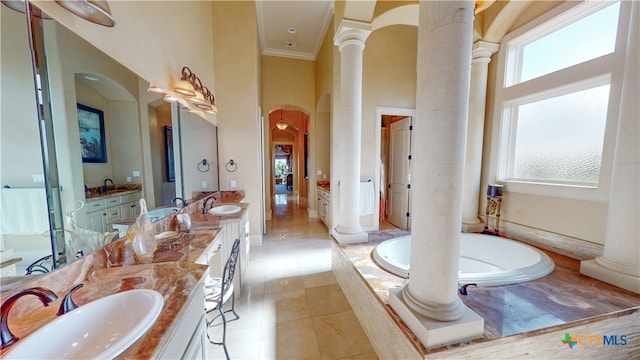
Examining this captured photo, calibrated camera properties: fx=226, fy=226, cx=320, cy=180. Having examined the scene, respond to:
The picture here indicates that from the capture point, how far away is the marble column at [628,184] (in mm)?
1672

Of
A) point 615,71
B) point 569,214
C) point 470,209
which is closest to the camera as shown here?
point 615,71

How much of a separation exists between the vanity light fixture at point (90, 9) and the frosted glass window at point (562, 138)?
3870 mm

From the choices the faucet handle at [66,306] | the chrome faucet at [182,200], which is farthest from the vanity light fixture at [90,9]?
the chrome faucet at [182,200]

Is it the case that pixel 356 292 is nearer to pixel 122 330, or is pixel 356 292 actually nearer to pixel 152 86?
pixel 122 330

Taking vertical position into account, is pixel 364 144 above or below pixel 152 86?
below

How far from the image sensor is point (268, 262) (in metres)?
3.30

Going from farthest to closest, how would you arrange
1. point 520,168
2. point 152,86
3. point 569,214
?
1. point 520,168
2. point 569,214
3. point 152,86

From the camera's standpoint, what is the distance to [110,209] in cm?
132

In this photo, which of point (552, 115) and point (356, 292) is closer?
point (356, 292)

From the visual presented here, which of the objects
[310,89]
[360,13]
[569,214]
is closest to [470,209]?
[569,214]

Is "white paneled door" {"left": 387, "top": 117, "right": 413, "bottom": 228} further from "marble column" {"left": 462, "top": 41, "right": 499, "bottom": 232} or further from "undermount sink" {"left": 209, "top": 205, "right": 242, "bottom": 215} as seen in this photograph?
"undermount sink" {"left": 209, "top": 205, "right": 242, "bottom": 215}

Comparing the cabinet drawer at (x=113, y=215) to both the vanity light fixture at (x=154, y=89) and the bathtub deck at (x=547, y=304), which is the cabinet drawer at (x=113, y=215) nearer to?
the vanity light fixture at (x=154, y=89)

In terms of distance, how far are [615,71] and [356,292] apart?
10.1ft

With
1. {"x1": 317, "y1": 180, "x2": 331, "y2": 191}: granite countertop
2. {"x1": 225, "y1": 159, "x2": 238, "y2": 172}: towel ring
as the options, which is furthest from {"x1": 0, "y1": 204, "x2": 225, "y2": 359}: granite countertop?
{"x1": 317, "y1": 180, "x2": 331, "y2": 191}: granite countertop
